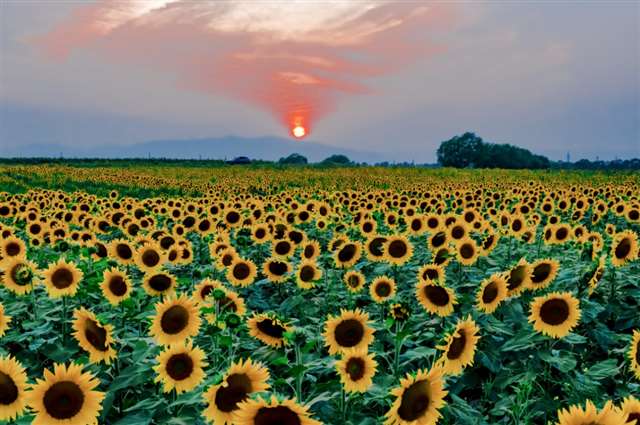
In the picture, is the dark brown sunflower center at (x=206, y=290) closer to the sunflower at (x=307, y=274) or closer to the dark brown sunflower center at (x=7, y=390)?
the sunflower at (x=307, y=274)

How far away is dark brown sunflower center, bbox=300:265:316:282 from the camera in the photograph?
6867 millimetres

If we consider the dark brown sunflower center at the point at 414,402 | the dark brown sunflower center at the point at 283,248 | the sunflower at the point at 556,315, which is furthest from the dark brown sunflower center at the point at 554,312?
the dark brown sunflower center at the point at 283,248

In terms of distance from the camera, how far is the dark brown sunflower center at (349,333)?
13.7 feet

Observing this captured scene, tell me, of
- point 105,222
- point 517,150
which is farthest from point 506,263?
point 517,150

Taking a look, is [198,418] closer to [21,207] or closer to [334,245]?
[334,245]

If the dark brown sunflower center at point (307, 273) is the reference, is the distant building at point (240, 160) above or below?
above

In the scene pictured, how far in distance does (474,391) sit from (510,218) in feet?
15.1

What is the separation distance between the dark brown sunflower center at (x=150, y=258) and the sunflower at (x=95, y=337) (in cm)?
281

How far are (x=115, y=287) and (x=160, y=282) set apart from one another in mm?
441

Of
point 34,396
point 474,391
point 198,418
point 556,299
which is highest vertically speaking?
point 556,299

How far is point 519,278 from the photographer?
17.9 ft

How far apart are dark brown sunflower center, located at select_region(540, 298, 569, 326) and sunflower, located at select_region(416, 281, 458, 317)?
83cm

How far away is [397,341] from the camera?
4.28 metres

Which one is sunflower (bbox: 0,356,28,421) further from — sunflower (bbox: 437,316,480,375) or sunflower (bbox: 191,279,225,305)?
sunflower (bbox: 437,316,480,375)
